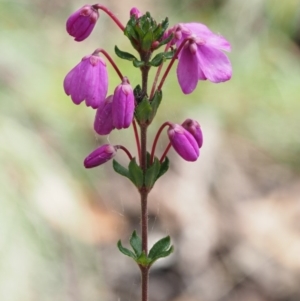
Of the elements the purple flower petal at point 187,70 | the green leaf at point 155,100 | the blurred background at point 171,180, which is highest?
the blurred background at point 171,180

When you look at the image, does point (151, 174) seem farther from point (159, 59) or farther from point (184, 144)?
point (159, 59)

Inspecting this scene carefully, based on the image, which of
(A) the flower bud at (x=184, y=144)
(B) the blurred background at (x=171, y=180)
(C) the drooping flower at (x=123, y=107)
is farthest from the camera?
(B) the blurred background at (x=171, y=180)

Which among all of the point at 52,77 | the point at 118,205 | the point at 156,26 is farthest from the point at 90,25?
the point at 52,77

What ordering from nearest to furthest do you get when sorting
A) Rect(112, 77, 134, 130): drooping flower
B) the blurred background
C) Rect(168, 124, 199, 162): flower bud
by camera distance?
1. Rect(112, 77, 134, 130): drooping flower
2. Rect(168, 124, 199, 162): flower bud
3. the blurred background

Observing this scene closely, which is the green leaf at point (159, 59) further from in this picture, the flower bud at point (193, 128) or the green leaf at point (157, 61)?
the flower bud at point (193, 128)

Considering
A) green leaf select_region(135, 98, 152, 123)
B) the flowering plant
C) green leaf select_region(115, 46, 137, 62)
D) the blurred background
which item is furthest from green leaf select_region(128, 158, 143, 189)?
the blurred background

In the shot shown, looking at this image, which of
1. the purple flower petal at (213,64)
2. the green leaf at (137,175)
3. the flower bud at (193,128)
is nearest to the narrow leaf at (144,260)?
the green leaf at (137,175)

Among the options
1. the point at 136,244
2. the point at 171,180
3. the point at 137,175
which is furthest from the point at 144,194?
the point at 171,180

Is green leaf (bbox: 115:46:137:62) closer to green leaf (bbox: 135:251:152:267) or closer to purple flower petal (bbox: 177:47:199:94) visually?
purple flower petal (bbox: 177:47:199:94)
